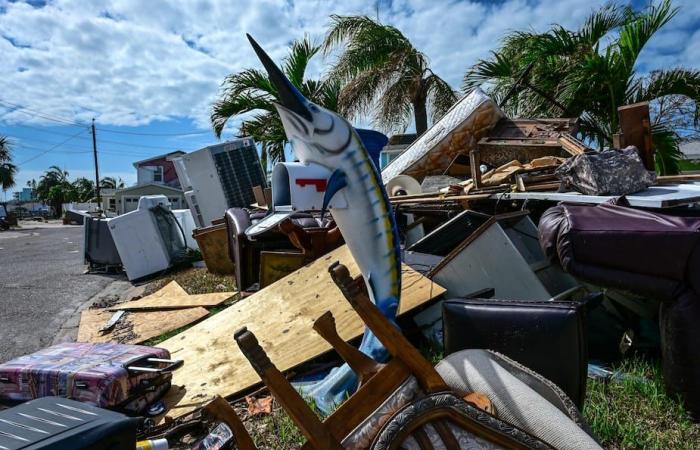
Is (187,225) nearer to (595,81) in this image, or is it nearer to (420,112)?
(420,112)

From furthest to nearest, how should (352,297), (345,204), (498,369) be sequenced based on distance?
(345,204), (498,369), (352,297)

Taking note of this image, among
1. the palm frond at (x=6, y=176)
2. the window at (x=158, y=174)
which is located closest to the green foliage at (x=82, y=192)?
the palm frond at (x=6, y=176)

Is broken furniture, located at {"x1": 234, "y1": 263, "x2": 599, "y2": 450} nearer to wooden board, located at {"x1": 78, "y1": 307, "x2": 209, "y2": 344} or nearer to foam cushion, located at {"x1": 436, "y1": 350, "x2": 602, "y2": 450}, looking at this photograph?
foam cushion, located at {"x1": 436, "y1": 350, "x2": 602, "y2": 450}

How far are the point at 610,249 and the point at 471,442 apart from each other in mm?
1279

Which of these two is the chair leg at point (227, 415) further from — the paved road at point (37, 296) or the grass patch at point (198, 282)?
the grass patch at point (198, 282)

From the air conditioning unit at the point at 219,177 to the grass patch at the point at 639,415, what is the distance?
6.96m

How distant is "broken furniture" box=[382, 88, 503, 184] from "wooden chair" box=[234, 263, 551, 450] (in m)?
4.68

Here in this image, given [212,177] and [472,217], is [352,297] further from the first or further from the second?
[212,177]

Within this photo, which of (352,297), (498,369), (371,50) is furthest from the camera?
(371,50)

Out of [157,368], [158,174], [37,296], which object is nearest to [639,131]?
[157,368]

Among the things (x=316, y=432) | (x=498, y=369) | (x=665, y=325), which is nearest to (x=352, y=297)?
(x=316, y=432)

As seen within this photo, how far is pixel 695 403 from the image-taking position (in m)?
2.03

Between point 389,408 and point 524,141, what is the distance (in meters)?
5.06

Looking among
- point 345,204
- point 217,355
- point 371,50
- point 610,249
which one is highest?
point 371,50
